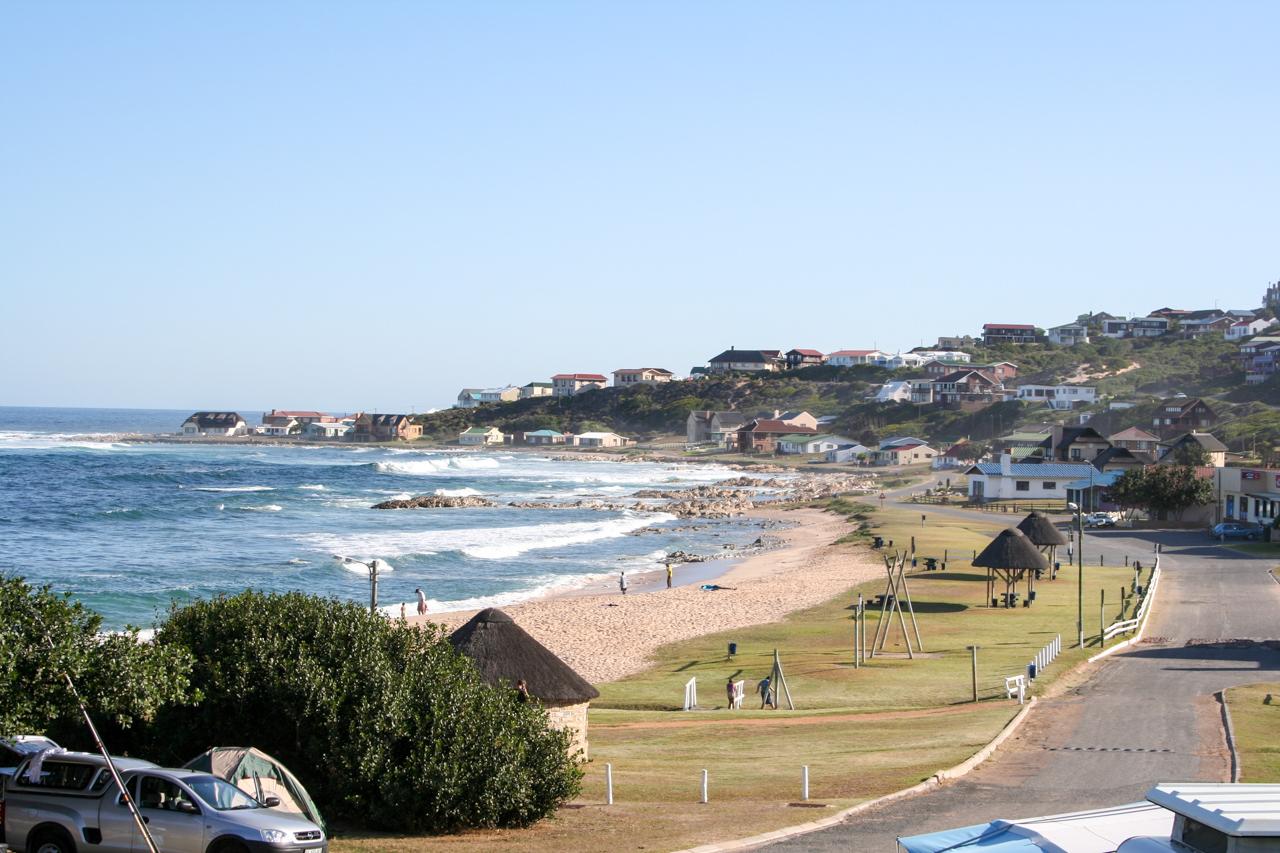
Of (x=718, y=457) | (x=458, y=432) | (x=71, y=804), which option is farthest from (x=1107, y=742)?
(x=458, y=432)

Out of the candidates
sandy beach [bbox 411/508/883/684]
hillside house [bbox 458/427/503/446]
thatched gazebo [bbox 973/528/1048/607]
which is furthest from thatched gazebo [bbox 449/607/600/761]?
hillside house [bbox 458/427/503/446]

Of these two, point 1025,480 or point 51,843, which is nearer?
point 51,843

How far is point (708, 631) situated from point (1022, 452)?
2416 inches

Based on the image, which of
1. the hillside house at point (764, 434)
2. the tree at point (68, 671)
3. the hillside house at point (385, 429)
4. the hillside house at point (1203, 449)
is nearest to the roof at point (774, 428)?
the hillside house at point (764, 434)

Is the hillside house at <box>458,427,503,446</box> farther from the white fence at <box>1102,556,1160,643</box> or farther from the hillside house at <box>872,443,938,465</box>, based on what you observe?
the white fence at <box>1102,556,1160,643</box>

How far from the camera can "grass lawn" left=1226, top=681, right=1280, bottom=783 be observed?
17.4m

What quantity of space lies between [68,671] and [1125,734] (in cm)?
1568

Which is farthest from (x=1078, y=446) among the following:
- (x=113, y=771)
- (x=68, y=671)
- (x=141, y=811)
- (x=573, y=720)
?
(x=113, y=771)

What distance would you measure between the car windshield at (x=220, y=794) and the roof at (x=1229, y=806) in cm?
757

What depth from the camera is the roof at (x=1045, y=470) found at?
244 ft

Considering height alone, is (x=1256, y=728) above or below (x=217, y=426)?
below

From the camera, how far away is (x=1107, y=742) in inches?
785

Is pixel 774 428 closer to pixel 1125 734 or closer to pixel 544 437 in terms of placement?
pixel 544 437

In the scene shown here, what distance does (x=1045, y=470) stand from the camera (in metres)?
75.9
